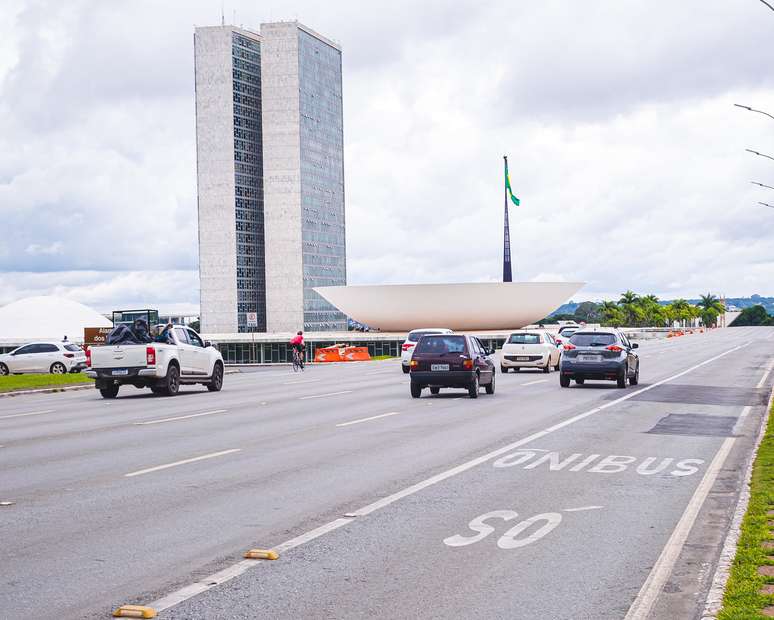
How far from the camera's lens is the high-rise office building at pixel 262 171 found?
18438cm

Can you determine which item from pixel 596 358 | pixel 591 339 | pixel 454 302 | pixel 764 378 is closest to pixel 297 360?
pixel 764 378

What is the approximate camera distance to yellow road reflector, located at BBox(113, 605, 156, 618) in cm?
602

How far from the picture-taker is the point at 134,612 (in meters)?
6.07

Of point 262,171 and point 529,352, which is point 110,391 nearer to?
point 529,352

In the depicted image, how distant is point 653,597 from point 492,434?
9814 millimetres

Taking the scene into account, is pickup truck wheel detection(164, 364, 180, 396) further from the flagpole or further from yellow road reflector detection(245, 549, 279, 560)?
A: the flagpole

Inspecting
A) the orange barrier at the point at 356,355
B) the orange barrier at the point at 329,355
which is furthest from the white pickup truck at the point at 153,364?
the orange barrier at the point at 329,355

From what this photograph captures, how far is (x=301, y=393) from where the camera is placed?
28.6 meters

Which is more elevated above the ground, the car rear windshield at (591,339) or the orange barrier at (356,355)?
the car rear windshield at (591,339)

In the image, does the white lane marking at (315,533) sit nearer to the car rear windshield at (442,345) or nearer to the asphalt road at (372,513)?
the asphalt road at (372,513)

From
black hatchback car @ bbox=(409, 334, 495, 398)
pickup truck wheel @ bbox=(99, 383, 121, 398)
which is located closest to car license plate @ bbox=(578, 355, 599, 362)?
black hatchback car @ bbox=(409, 334, 495, 398)

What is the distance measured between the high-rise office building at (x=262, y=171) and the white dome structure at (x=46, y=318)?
26.2 m

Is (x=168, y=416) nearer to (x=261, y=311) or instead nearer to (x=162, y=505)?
(x=162, y=505)

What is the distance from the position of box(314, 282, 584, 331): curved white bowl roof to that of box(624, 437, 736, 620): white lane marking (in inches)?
3366
